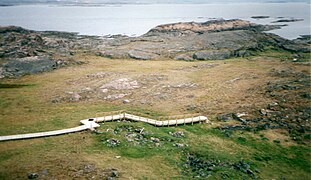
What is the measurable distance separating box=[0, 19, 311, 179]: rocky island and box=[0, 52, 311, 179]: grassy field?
0.12 m

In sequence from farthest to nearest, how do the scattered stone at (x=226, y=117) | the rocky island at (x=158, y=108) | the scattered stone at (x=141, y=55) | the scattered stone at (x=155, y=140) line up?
the scattered stone at (x=141, y=55), the scattered stone at (x=226, y=117), the scattered stone at (x=155, y=140), the rocky island at (x=158, y=108)

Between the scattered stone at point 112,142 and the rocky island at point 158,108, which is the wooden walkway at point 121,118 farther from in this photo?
the scattered stone at point 112,142

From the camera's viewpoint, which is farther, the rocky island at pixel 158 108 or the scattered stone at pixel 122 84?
the scattered stone at pixel 122 84

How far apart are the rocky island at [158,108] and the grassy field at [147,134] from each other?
12cm

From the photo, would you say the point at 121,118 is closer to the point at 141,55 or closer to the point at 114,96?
the point at 114,96

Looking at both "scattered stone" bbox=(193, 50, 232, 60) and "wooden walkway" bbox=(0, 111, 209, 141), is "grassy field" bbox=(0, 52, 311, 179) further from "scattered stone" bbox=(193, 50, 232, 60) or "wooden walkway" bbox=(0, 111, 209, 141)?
"scattered stone" bbox=(193, 50, 232, 60)

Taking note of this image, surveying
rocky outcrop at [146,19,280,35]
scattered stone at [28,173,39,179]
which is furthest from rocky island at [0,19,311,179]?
rocky outcrop at [146,19,280,35]

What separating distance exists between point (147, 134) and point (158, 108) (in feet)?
35.8

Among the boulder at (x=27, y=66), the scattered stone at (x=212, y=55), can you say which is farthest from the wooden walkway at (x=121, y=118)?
the scattered stone at (x=212, y=55)

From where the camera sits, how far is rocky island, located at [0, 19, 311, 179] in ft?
103

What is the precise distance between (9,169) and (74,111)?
17879 millimetres

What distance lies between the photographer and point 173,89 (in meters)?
57.0

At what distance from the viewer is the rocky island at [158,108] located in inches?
1233

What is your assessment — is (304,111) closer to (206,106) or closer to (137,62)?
(206,106)
